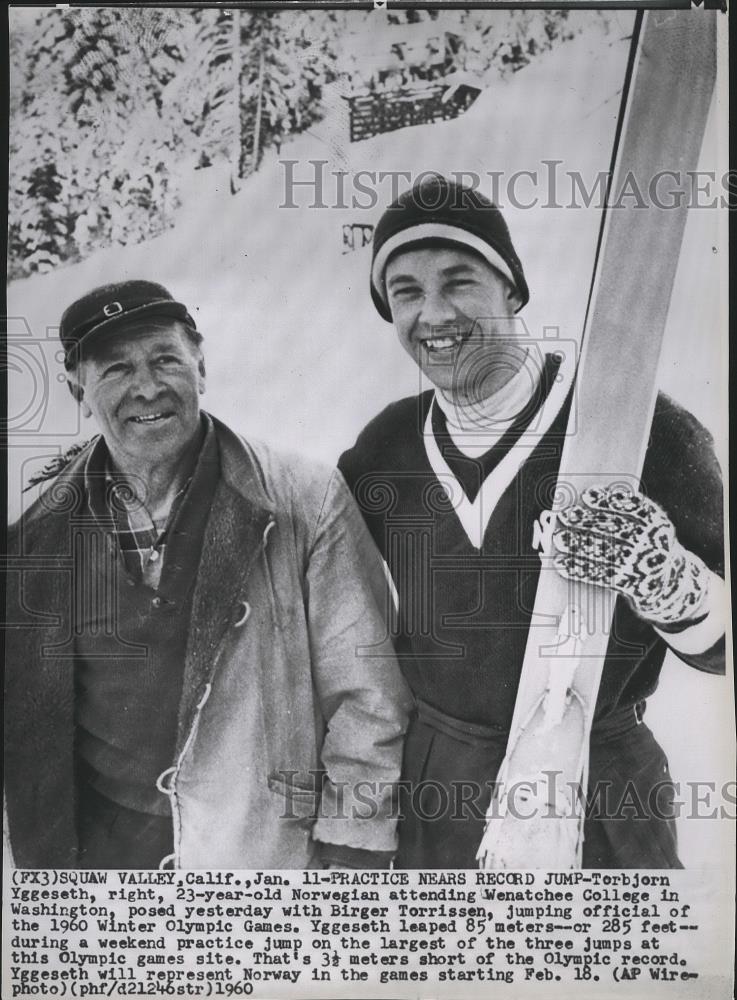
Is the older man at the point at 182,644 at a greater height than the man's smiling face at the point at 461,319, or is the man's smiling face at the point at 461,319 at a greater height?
the man's smiling face at the point at 461,319

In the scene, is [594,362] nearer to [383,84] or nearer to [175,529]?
[383,84]

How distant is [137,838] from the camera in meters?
2.36

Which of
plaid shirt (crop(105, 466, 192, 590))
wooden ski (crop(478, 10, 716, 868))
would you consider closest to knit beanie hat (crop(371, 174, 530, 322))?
wooden ski (crop(478, 10, 716, 868))

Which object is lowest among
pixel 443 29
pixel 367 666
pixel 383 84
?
pixel 367 666

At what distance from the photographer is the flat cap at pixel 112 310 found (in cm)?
241

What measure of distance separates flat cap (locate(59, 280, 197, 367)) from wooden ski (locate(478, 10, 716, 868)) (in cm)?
118

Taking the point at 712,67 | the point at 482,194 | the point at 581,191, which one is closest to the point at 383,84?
the point at 482,194

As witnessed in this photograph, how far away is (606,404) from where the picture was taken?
2.42 m

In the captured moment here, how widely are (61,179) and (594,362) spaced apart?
5.29 feet
